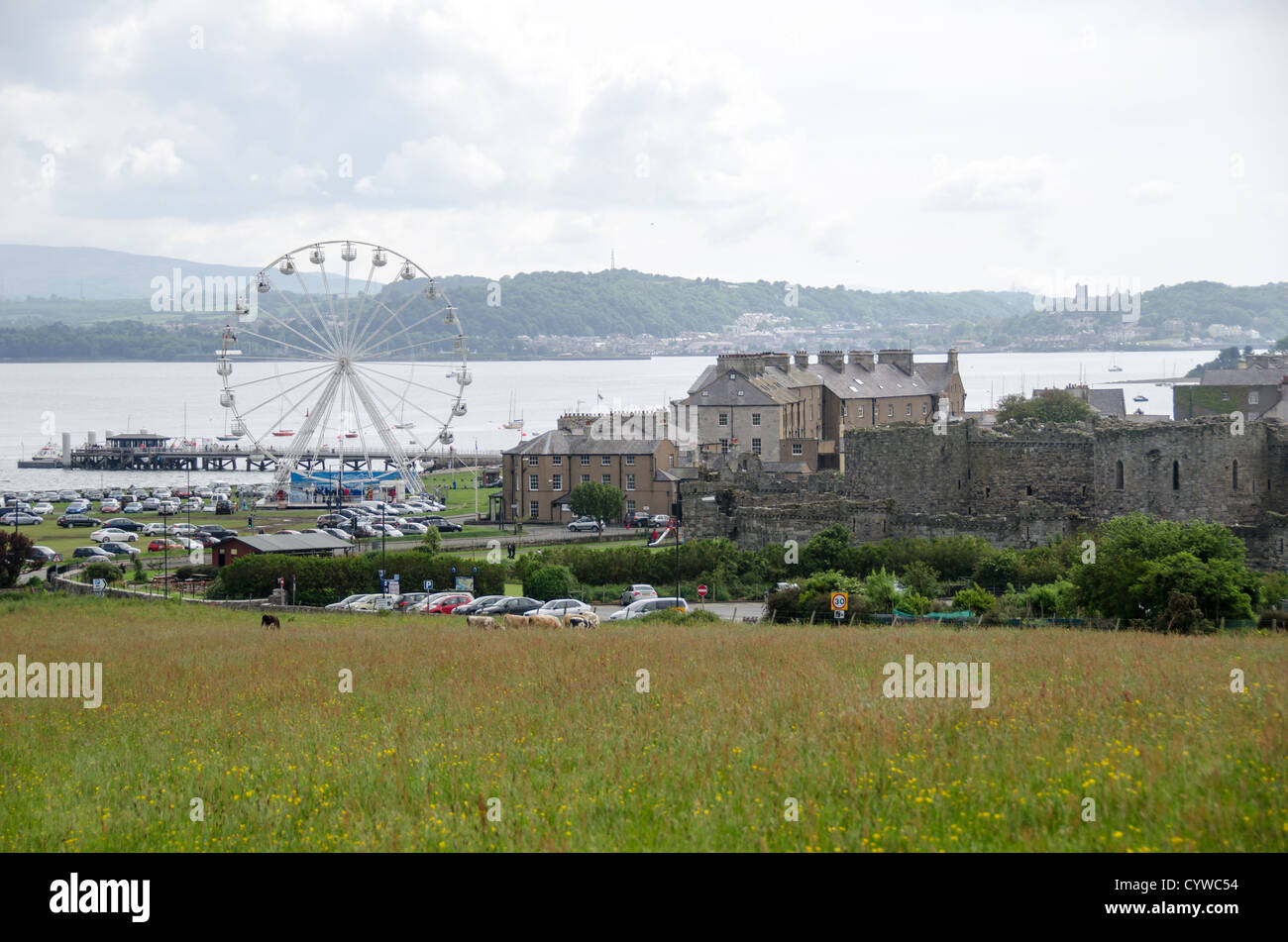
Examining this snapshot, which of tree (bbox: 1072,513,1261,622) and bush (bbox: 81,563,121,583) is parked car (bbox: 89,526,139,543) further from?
tree (bbox: 1072,513,1261,622)

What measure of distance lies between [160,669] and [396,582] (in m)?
20.2

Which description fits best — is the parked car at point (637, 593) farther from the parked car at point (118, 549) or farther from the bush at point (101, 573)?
the parked car at point (118, 549)

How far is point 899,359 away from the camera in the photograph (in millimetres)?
90125

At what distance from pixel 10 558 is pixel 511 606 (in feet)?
73.0

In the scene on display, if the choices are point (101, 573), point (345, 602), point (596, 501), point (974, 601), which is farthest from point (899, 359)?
point (974, 601)

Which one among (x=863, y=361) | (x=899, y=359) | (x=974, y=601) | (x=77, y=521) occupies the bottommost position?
(x=77, y=521)

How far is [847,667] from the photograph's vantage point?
1855 centimetres

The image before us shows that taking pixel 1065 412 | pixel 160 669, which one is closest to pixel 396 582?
pixel 160 669

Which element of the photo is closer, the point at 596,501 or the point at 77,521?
the point at 596,501

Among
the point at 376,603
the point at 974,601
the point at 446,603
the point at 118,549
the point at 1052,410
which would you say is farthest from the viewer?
the point at 1052,410

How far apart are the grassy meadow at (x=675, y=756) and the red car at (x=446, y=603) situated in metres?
15.7

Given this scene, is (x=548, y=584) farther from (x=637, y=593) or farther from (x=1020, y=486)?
(x=1020, y=486)

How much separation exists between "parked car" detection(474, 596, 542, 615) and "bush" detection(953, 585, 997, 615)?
11259mm
